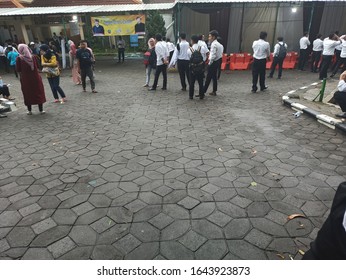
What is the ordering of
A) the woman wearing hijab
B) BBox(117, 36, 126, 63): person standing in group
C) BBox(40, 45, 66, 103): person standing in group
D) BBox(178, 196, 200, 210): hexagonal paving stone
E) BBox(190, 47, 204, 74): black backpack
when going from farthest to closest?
1. BBox(117, 36, 126, 63): person standing in group
2. BBox(190, 47, 204, 74): black backpack
3. BBox(40, 45, 66, 103): person standing in group
4. the woman wearing hijab
5. BBox(178, 196, 200, 210): hexagonal paving stone

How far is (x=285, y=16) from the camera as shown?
1504 centimetres

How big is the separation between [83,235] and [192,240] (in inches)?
46.7

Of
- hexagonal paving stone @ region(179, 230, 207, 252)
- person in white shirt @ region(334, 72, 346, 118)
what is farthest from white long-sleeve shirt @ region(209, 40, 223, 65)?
hexagonal paving stone @ region(179, 230, 207, 252)

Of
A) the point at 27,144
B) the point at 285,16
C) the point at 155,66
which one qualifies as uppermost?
the point at 285,16

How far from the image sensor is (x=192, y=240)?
2615 millimetres

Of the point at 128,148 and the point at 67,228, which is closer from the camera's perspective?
the point at 67,228

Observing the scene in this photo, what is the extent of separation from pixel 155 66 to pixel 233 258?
27.5ft

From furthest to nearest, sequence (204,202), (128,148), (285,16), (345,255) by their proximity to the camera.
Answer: (285,16) < (128,148) < (204,202) < (345,255)

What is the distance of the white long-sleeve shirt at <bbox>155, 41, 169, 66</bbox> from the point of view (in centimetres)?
888

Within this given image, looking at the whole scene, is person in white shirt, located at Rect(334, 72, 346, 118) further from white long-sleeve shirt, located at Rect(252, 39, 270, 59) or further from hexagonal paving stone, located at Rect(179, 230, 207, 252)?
hexagonal paving stone, located at Rect(179, 230, 207, 252)

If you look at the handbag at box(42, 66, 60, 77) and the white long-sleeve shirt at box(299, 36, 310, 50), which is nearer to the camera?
the handbag at box(42, 66, 60, 77)

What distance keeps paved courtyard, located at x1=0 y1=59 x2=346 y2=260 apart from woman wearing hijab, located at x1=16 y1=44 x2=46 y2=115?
1.87ft
